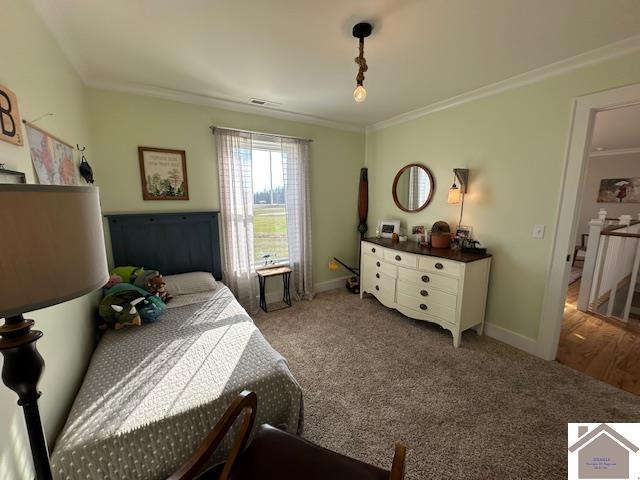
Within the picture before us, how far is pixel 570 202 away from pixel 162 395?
300 centimetres

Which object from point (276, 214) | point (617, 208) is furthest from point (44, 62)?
point (617, 208)

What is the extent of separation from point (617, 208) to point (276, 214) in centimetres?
741

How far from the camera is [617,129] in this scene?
12.7ft

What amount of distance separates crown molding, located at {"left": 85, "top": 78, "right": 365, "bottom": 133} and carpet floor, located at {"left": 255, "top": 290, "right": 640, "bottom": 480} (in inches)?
97.1

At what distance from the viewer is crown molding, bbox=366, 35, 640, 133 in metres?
1.73

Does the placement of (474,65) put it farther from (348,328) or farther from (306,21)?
(348,328)

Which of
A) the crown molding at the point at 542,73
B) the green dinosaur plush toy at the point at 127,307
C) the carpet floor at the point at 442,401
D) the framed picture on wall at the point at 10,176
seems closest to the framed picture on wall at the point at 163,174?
the green dinosaur plush toy at the point at 127,307

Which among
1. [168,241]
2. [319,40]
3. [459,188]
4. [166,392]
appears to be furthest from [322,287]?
[319,40]

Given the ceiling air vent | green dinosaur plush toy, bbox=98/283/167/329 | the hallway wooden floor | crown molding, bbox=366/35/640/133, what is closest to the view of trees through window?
the ceiling air vent

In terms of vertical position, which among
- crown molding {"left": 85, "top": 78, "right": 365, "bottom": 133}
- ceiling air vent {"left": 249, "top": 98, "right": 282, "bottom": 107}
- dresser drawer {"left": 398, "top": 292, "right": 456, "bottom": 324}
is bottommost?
dresser drawer {"left": 398, "top": 292, "right": 456, "bottom": 324}

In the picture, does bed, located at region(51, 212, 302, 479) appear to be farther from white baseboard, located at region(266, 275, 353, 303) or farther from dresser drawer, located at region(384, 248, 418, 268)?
dresser drawer, located at region(384, 248, 418, 268)

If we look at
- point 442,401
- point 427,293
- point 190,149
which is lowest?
point 442,401

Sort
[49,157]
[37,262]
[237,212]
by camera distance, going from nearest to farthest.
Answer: [37,262], [49,157], [237,212]

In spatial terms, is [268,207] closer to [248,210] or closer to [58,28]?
[248,210]
